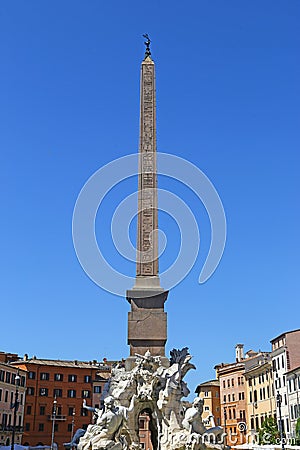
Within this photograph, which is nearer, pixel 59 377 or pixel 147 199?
pixel 147 199

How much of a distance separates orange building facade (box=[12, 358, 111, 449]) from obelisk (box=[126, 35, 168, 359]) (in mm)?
26835

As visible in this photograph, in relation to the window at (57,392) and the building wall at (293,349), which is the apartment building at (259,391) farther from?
the window at (57,392)

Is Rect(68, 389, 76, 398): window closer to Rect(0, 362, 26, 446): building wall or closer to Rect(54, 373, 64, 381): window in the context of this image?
Rect(54, 373, 64, 381): window

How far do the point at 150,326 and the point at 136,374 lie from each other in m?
1.55

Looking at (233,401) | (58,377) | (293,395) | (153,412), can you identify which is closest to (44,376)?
(58,377)

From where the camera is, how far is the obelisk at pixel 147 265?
19.0 metres

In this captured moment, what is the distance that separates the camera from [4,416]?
130ft

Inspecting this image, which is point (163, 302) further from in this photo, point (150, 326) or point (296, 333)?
point (296, 333)

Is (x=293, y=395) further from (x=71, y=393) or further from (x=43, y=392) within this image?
(x=43, y=392)

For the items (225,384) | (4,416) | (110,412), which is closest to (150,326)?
(110,412)

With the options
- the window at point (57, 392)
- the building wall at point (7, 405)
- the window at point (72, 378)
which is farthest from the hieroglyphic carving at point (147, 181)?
the window at point (72, 378)

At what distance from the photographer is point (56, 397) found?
45.8 meters

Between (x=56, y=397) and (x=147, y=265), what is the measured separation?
2944 centimetres

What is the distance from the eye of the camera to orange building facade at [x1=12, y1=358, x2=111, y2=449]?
146ft
